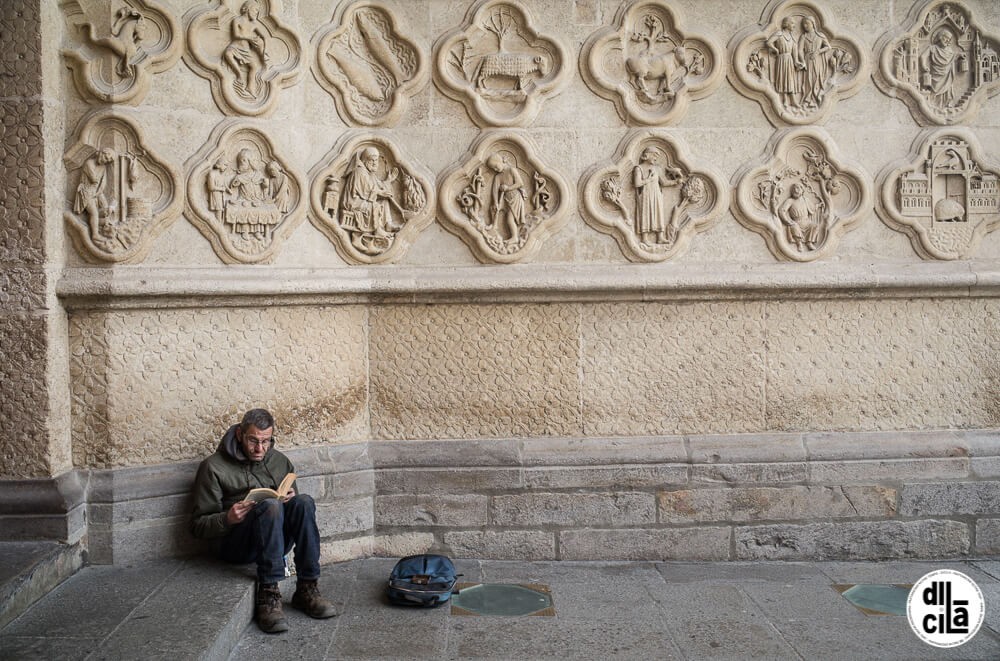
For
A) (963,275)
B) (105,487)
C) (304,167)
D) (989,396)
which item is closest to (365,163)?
(304,167)

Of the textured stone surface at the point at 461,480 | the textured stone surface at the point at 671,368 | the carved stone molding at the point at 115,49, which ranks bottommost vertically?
the textured stone surface at the point at 461,480

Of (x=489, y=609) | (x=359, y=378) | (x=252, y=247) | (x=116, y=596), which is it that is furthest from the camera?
(x=359, y=378)

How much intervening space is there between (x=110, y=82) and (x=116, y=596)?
2.27 m

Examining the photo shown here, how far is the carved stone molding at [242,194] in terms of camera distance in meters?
4.19

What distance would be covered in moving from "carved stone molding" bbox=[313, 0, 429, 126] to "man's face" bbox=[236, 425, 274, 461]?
1695 mm

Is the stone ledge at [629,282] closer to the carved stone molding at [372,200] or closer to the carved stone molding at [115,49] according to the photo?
the carved stone molding at [372,200]

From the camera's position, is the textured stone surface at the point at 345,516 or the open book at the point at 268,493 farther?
the textured stone surface at the point at 345,516

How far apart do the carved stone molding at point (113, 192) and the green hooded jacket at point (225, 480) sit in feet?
3.27

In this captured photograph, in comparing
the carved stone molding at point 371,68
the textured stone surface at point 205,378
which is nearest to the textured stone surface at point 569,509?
the textured stone surface at point 205,378

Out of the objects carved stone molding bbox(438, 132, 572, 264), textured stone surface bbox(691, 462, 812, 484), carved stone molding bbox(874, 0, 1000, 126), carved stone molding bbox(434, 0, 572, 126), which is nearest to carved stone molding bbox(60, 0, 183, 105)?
carved stone molding bbox(434, 0, 572, 126)

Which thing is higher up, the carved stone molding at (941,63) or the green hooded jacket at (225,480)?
the carved stone molding at (941,63)

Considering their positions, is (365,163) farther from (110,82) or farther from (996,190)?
(996,190)

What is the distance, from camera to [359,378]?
4.62 metres

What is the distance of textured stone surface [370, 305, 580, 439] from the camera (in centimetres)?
461
